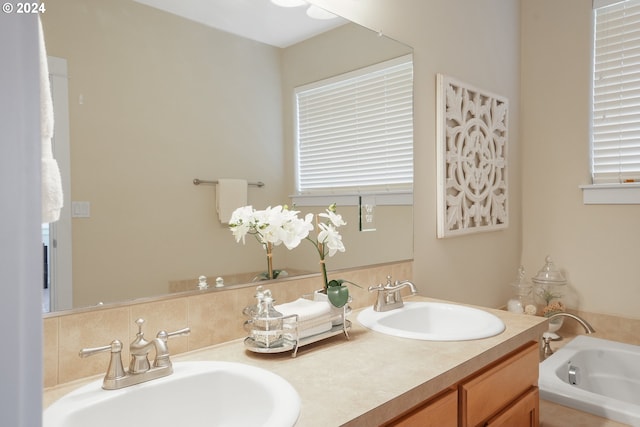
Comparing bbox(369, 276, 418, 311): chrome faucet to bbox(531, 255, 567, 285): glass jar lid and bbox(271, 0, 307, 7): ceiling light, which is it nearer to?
bbox(271, 0, 307, 7): ceiling light

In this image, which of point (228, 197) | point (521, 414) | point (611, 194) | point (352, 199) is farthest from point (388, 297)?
point (611, 194)

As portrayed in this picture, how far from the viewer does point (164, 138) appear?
3.81 ft

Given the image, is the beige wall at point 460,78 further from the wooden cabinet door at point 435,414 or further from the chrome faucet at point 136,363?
the chrome faucet at point 136,363

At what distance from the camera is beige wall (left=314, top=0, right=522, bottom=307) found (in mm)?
1912

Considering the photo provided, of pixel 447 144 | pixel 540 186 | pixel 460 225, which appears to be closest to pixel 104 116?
pixel 447 144

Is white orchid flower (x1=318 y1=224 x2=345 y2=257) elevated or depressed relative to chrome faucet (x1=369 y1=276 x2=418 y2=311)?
elevated

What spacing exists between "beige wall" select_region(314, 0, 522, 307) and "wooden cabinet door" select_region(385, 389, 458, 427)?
2.90 ft

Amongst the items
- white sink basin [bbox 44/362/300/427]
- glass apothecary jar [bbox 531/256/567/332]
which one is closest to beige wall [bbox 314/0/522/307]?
glass apothecary jar [bbox 531/256/567/332]

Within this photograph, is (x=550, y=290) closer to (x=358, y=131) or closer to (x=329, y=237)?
(x=358, y=131)

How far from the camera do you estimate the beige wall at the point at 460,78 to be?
1912 mm

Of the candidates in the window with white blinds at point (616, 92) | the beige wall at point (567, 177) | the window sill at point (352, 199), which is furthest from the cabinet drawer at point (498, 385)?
the window with white blinds at point (616, 92)

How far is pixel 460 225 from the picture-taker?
216 cm

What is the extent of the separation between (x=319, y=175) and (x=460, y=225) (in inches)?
37.3

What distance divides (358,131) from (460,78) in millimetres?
796
